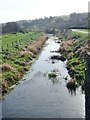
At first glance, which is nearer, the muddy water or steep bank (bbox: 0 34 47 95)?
the muddy water

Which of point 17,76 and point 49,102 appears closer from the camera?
point 49,102

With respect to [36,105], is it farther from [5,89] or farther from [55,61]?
[55,61]

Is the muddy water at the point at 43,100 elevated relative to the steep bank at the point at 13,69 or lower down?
lower down

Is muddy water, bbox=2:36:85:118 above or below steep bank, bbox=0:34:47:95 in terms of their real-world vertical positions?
below

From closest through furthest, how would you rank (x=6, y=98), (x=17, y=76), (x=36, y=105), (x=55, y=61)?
(x=36, y=105) → (x=6, y=98) → (x=17, y=76) → (x=55, y=61)

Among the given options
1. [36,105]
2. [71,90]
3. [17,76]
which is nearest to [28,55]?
[17,76]

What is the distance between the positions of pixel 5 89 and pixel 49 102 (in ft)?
27.4

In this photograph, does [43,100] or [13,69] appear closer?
[43,100]

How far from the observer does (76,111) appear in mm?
35406

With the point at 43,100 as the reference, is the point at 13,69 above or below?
above

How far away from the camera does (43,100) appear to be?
3988 centimetres

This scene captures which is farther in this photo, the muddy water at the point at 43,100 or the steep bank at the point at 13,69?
the steep bank at the point at 13,69

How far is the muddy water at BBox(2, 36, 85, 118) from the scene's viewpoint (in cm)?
3512

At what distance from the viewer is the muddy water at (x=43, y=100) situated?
35125 mm
